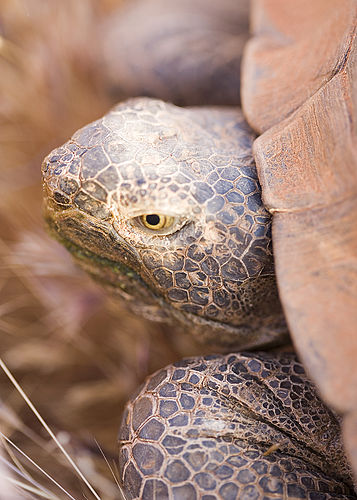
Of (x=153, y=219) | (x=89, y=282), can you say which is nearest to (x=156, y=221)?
(x=153, y=219)

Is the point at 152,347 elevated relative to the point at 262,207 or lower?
lower

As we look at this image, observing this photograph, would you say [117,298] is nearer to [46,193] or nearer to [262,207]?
[46,193]

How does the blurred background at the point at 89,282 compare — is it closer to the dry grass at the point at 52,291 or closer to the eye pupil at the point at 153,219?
the dry grass at the point at 52,291

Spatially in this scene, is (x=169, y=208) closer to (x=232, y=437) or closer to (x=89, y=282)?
(x=232, y=437)

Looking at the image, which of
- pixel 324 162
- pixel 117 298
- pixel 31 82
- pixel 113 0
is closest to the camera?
pixel 324 162

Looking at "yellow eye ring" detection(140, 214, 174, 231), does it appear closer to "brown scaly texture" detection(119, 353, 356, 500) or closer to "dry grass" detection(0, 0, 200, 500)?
"brown scaly texture" detection(119, 353, 356, 500)

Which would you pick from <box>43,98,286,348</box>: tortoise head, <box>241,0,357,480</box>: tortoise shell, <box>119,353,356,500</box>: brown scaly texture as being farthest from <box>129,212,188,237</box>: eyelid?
<box>119,353,356,500</box>: brown scaly texture

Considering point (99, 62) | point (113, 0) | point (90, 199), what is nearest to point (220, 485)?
point (90, 199)
